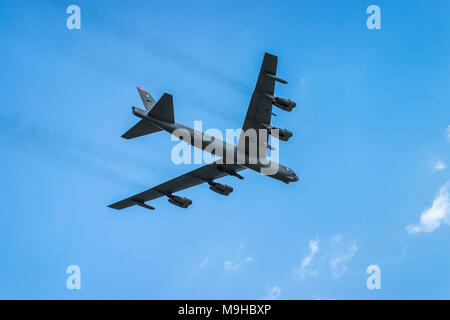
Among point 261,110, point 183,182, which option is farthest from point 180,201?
point 261,110

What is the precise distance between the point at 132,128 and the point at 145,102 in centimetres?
467

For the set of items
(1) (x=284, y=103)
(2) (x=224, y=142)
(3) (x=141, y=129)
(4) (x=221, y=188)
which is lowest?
(4) (x=221, y=188)

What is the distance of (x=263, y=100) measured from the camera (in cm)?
3412

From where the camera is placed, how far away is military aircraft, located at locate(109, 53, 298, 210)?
33.8 m

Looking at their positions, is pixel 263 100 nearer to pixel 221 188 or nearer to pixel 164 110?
pixel 164 110

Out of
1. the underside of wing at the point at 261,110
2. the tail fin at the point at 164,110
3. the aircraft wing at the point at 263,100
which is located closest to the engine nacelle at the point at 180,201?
the underside of wing at the point at 261,110

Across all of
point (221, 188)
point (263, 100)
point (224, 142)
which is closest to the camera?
point (263, 100)

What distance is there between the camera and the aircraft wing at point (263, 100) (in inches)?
1281

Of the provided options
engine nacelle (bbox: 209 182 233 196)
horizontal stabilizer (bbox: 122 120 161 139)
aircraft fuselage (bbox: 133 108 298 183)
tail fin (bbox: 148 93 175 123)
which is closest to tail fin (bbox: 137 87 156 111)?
horizontal stabilizer (bbox: 122 120 161 139)

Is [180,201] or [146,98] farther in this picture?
[180,201]

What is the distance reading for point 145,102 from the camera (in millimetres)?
39875

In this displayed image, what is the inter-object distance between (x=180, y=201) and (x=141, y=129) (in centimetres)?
882
